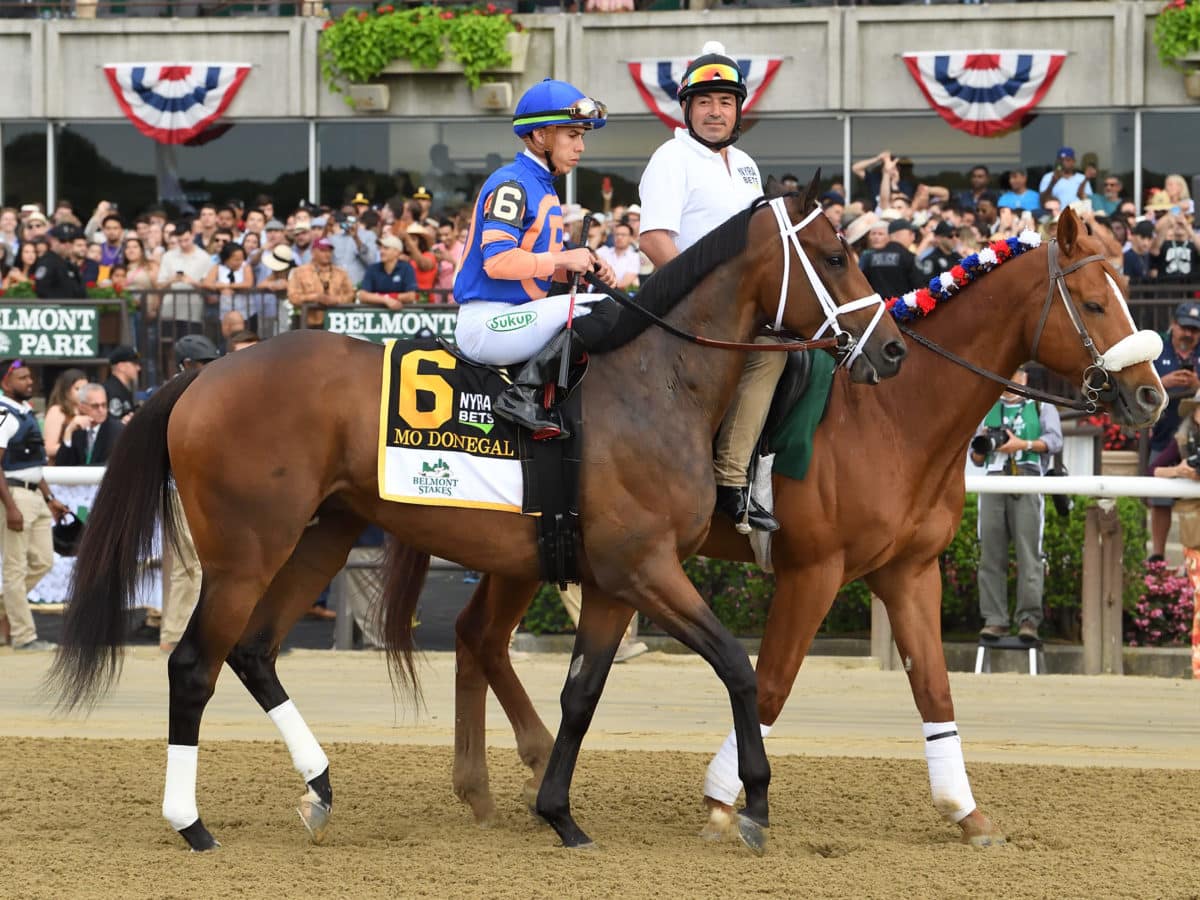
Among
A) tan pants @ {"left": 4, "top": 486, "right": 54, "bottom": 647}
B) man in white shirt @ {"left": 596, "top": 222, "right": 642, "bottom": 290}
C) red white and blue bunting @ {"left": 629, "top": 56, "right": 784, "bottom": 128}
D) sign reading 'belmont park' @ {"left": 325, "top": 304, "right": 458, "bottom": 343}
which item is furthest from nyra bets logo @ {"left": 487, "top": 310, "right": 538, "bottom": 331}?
red white and blue bunting @ {"left": 629, "top": 56, "right": 784, "bottom": 128}

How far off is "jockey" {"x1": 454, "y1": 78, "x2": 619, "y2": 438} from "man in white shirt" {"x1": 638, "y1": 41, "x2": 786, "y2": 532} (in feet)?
1.06

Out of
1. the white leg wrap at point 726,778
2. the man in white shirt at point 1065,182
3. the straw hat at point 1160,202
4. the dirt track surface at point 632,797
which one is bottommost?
the dirt track surface at point 632,797

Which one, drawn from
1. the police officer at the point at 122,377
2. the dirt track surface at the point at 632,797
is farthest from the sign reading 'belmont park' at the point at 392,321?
the dirt track surface at the point at 632,797

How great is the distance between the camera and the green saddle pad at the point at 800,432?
19.2 ft

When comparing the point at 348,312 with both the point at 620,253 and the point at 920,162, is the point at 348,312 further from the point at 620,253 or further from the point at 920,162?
the point at 920,162

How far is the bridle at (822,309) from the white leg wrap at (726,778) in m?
1.23

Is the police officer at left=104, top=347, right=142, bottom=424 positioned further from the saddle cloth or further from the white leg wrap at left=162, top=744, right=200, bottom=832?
the saddle cloth

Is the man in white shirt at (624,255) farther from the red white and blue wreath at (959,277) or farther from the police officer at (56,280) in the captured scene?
the red white and blue wreath at (959,277)

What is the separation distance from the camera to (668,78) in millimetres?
19203

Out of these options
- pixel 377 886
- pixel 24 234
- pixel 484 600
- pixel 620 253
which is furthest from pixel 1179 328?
pixel 24 234

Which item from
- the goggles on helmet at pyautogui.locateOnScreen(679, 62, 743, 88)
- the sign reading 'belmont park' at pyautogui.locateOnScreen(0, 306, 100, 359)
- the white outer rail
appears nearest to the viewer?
the goggles on helmet at pyautogui.locateOnScreen(679, 62, 743, 88)

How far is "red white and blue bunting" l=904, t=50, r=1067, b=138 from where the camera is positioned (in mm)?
18484

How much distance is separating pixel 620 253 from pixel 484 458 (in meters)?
8.54

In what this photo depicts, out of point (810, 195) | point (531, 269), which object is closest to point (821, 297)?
point (810, 195)
